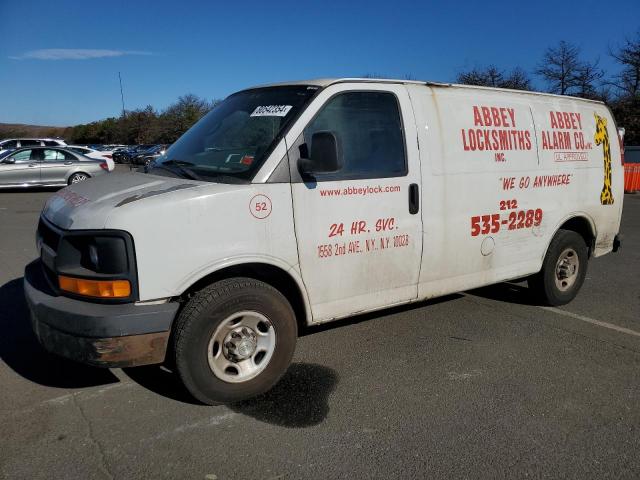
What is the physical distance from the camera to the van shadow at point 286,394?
128 inches

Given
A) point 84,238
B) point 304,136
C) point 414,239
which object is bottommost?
point 414,239

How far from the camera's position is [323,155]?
11.0ft

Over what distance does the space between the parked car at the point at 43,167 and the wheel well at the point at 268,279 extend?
15988 millimetres

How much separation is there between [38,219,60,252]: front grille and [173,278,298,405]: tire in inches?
36.1

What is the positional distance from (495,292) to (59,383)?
4.45 metres

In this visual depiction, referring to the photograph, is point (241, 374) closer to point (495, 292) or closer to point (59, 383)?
point (59, 383)

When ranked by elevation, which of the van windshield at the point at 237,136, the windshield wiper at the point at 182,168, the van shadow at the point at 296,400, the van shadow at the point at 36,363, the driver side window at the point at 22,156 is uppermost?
the driver side window at the point at 22,156

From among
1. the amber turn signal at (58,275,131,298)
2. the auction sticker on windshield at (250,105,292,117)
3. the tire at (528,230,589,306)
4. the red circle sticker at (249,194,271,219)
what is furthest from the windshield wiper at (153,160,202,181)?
the tire at (528,230,589,306)

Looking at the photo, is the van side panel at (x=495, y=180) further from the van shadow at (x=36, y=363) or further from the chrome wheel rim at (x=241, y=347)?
the van shadow at (x=36, y=363)

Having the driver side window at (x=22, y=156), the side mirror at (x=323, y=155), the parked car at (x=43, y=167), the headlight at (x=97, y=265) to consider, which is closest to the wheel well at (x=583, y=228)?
the side mirror at (x=323, y=155)

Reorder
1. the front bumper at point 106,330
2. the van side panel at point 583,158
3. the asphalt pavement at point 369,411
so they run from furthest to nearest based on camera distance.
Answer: the van side panel at point 583,158 < the front bumper at point 106,330 < the asphalt pavement at point 369,411

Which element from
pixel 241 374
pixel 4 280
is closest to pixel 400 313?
pixel 241 374

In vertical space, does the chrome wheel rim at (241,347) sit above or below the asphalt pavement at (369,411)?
above

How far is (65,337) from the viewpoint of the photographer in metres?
2.98
